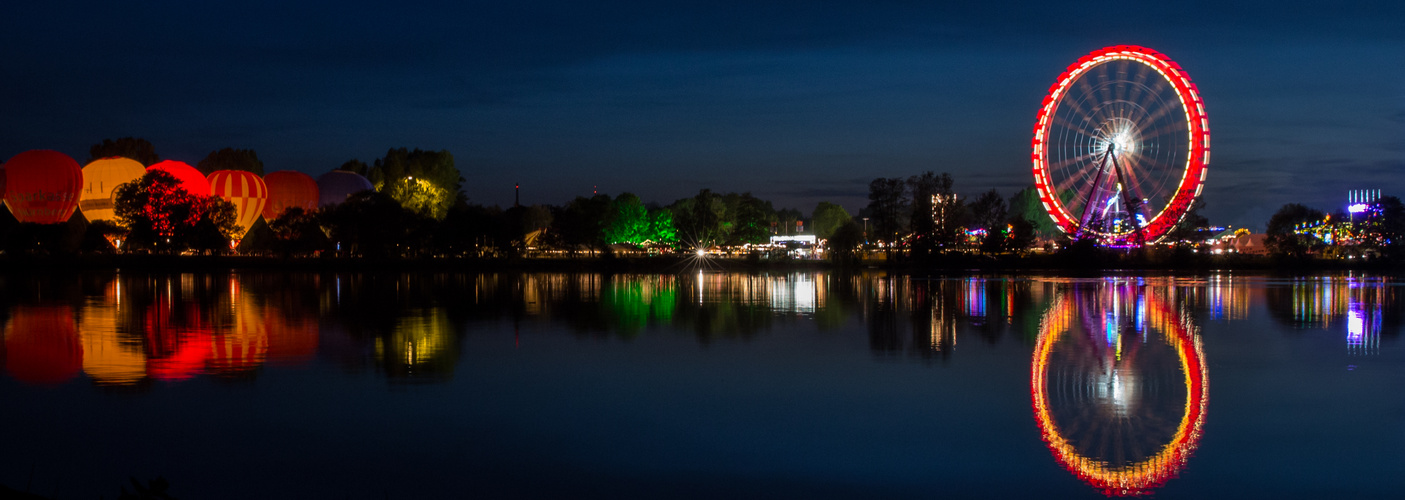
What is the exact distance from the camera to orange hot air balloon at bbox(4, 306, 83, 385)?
14.0 m

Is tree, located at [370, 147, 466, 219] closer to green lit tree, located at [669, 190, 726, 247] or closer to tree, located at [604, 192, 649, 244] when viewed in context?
tree, located at [604, 192, 649, 244]

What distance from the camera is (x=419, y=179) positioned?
81.2 metres

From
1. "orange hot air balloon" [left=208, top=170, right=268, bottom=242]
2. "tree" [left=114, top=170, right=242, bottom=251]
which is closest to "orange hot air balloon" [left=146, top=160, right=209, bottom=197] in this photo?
"orange hot air balloon" [left=208, top=170, right=268, bottom=242]

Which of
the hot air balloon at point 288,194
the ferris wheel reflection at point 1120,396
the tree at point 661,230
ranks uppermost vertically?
the hot air balloon at point 288,194

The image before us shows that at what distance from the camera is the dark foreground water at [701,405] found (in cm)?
870

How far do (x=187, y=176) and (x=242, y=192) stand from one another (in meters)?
3.48

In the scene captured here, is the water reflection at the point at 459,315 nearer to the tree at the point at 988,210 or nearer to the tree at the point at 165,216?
the tree at the point at 165,216

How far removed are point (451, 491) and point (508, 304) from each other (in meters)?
19.6

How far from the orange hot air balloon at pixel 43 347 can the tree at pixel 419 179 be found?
159 feet

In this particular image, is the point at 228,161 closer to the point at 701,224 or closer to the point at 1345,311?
the point at 701,224

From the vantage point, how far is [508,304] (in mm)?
27719

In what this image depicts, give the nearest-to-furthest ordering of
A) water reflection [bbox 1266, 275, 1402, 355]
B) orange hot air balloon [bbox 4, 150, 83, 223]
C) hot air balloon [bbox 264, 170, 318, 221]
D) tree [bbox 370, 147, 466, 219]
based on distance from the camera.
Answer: water reflection [bbox 1266, 275, 1402, 355]
orange hot air balloon [bbox 4, 150, 83, 223]
hot air balloon [bbox 264, 170, 318, 221]
tree [bbox 370, 147, 466, 219]

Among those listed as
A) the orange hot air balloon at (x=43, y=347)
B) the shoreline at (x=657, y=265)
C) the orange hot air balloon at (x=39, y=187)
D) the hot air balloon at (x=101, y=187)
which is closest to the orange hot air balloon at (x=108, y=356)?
the orange hot air balloon at (x=43, y=347)

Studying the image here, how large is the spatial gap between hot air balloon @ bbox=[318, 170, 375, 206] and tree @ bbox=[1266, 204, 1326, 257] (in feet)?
202
